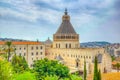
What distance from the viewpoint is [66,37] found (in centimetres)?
8288

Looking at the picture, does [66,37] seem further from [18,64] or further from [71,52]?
[18,64]

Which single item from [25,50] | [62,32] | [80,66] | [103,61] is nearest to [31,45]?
[25,50]

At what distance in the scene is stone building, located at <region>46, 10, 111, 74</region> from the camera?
7350cm

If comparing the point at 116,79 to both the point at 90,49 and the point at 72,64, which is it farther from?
the point at 72,64

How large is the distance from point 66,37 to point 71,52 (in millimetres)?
6023

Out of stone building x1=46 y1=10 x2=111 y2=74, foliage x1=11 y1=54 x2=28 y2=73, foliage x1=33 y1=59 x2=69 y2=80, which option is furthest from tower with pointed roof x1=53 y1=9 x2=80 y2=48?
foliage x1=33 y1=59 x2=69 y2=80

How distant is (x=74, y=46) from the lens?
8362 cm

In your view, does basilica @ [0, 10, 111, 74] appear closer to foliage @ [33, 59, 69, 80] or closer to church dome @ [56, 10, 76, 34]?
church dome @ [56, 10, 76, 34]

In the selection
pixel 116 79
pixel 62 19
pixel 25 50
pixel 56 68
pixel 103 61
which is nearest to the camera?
pixel 56 68

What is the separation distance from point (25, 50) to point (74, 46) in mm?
15444

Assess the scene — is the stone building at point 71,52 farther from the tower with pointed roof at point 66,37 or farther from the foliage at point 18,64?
the foliage at point 18,64

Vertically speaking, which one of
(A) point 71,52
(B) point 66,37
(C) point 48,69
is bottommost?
(C) point 48,69

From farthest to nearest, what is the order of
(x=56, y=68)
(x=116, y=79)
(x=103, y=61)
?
1. (x=103, y=61)
2. (x=116, y=79)
3. (x=56, y=68)

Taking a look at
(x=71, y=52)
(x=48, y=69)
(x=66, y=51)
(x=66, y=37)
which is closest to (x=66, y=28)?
(x=66, y=37)
